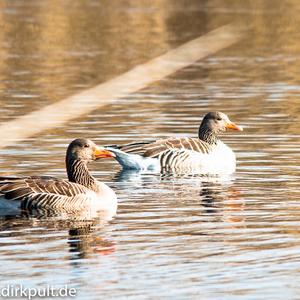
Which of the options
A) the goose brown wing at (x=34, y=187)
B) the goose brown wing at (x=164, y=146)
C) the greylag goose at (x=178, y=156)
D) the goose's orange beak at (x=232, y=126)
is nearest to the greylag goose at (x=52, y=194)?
the goose brown wing at (x=34, y=187)

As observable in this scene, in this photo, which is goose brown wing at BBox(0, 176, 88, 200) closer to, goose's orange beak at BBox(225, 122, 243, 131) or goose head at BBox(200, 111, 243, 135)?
goose's orange beak at BBox(225, 122, 243, 131)

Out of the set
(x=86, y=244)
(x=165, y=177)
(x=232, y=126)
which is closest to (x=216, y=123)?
(x=232, y=126)

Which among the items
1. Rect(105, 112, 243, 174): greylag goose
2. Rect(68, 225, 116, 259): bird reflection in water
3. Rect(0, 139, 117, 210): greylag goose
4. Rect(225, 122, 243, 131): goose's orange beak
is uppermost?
Rect(225, 122, 243, 131): goose's orange beak

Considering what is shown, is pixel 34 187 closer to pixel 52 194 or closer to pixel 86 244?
pixel 52 194

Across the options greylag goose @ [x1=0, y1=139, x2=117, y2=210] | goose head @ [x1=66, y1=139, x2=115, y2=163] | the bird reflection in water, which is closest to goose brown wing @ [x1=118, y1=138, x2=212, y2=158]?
goose head @ [x1=66, y1=139, x2=115, y2=163]

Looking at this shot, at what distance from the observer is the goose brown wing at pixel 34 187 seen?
14992mm

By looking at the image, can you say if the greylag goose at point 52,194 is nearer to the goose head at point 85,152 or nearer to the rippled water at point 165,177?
the rippled water at point 165,177

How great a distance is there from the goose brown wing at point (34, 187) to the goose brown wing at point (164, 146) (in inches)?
155

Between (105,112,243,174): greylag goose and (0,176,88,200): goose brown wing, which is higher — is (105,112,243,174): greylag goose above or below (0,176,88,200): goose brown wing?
above

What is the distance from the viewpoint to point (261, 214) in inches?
565

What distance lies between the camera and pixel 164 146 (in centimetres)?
1998

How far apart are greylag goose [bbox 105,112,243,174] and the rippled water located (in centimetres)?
34

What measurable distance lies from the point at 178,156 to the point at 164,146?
1.11 feet

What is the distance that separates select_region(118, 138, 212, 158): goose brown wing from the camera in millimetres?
19422
